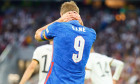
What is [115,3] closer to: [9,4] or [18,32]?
[18,32]

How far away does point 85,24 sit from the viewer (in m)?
22.3

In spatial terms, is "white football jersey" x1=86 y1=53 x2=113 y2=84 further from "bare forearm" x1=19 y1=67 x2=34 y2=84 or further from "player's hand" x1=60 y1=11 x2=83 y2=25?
"player's hand" x1=60 y1=11 x2=83 y2=25

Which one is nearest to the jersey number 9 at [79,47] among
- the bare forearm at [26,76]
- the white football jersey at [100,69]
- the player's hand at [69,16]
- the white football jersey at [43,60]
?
the player's hand at [69,16]

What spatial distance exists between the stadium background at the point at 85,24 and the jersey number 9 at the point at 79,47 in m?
10.3

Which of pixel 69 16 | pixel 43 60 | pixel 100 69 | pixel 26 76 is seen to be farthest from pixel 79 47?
pixel 100 69

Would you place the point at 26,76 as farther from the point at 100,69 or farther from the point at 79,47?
the point at 100,69

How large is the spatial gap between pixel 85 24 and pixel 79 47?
1783cm

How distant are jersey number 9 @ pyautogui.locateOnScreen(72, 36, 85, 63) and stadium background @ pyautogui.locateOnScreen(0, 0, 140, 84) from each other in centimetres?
1031

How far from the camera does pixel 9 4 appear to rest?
88.4 feet

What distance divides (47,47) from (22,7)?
2029 centimetres

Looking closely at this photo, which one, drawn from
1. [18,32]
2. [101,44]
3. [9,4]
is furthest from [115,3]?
[9,4]

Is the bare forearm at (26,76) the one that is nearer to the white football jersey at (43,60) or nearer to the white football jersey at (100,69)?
the white football jersey at (43,60)

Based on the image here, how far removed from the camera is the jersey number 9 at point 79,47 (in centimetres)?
451

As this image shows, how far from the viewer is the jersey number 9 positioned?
14.8 ft
